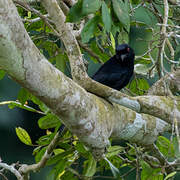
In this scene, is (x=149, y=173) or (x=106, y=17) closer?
(x=106, y=17)

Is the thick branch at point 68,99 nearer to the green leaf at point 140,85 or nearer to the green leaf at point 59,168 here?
the green leaf at point 59,168

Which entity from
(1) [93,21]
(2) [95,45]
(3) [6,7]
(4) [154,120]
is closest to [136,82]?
(2) [95,45]

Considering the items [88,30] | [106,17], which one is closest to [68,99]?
[88,30]

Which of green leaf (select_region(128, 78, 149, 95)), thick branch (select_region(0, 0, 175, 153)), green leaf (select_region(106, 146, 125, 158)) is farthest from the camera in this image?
green leaf (select_region(128, 78, 149, 95))

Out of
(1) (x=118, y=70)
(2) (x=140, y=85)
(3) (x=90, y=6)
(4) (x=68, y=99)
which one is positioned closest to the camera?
(3) (x=90, y=6)

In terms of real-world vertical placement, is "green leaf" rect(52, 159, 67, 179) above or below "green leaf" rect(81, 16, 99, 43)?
below

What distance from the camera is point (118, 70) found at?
412 cm

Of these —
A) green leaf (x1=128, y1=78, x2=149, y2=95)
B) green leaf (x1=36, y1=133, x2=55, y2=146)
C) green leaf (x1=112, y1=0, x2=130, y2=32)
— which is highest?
green leaf (x1=112, y1=0, x2=130, y2=32)

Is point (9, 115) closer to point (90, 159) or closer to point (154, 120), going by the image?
point (90, 159)

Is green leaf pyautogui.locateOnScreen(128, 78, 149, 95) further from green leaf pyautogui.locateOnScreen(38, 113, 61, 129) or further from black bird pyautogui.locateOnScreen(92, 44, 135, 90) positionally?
green leaf pyautogui.locateOnScreen(38, 113, 61, 129)

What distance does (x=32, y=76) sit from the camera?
1.89 meters

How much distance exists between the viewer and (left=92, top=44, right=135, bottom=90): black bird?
159 inches

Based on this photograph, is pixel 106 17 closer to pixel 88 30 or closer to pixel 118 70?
pixel 88 30

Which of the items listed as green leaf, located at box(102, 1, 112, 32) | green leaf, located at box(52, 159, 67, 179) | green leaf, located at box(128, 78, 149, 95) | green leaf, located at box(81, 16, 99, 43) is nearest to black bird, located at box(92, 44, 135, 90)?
green leaf, located at box(128, 78, 149, 95)
